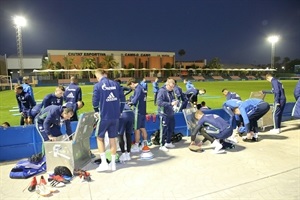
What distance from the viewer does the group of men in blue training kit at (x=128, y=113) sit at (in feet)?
19.0

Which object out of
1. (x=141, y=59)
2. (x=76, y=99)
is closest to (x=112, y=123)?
(x=76, y=99)

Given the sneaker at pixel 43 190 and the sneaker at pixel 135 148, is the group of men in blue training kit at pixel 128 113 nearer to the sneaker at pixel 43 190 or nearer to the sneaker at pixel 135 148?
the sneaker at pixel 135 148

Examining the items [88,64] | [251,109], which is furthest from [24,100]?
[88,64]

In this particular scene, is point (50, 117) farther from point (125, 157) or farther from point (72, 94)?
point (72, 94)

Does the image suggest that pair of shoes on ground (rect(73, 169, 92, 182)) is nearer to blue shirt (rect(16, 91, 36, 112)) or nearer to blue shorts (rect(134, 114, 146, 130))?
blue shorts (rect(134, 114, 146, 130))

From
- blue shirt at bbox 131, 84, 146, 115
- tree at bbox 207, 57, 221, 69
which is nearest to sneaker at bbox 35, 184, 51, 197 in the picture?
blue shirt at bbox 131, 84, 146, 115

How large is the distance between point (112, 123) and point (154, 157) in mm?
1566

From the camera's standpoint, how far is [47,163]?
18.4ft

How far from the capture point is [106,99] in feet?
18.9

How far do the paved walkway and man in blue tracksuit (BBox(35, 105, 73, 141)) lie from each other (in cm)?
102

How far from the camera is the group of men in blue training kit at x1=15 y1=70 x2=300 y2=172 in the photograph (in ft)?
19.0

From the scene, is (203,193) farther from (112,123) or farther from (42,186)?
(42,186)

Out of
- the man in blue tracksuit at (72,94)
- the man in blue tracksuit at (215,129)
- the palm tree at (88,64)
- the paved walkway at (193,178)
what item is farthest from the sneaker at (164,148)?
the palm tree at (88,64)

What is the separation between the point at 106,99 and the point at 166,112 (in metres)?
2.16
